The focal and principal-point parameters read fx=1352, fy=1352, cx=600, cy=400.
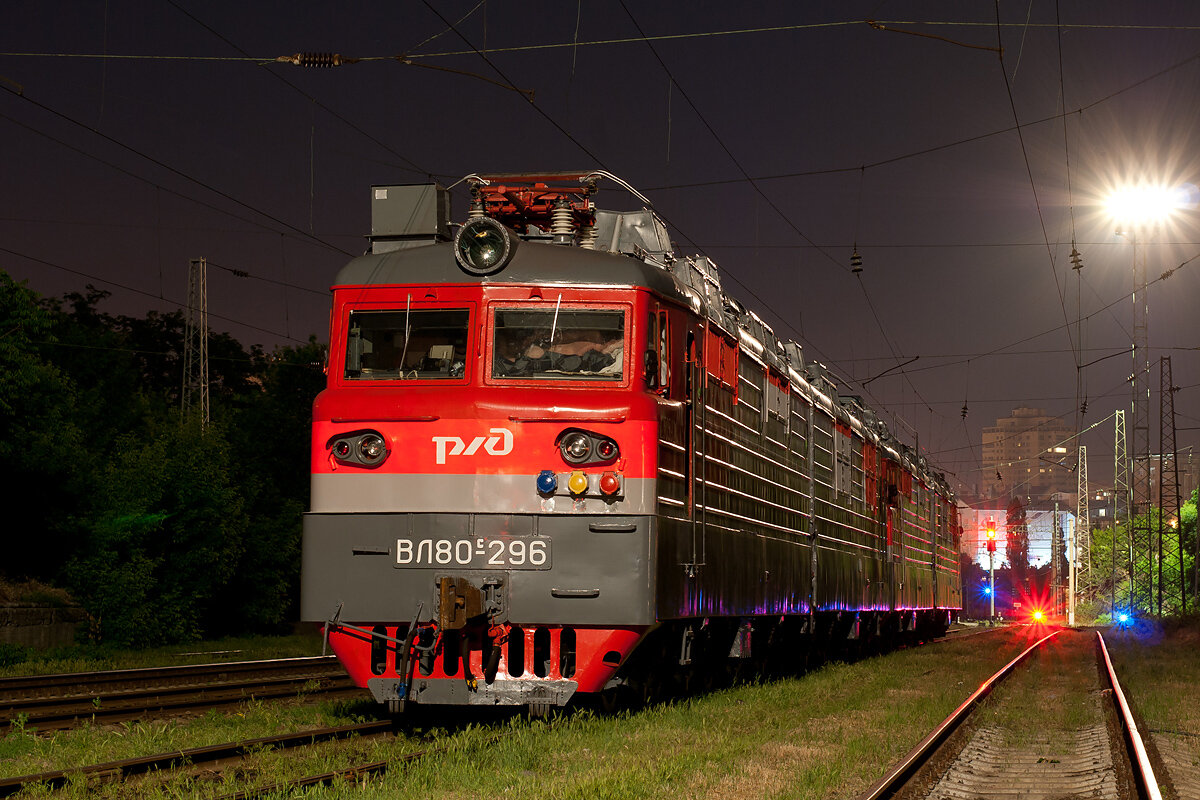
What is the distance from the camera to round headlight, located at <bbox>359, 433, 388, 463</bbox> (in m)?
11.5

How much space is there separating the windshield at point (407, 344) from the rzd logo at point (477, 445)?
663mm

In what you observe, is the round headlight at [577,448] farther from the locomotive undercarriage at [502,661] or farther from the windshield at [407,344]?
the locomotive undercarriage at [502,661]

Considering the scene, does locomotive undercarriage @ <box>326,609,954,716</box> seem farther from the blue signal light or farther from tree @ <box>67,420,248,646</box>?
tree @ <box>67,420,248,646</box>

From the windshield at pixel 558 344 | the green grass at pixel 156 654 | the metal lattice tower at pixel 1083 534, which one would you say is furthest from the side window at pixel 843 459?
the metal lattice tower at pixel 1083 534

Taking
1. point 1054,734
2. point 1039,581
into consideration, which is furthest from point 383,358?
point 1039,581

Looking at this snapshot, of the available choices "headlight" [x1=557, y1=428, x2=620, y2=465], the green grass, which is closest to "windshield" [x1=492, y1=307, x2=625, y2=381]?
"headlight" [x1=557, y1=428, x2=620, y2=465]

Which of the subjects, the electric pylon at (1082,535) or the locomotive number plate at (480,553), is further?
the electric pylon at (1082,535)

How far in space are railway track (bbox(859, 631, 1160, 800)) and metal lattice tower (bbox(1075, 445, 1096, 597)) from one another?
49.3m

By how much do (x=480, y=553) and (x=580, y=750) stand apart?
189 cm

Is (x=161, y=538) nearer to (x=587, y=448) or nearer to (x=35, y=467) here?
(x=35, y=467)

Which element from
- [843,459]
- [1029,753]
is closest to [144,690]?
[1029,753]

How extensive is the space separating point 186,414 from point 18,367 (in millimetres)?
6490

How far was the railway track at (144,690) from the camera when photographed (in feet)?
43.0

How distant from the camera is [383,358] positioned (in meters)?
12.0
